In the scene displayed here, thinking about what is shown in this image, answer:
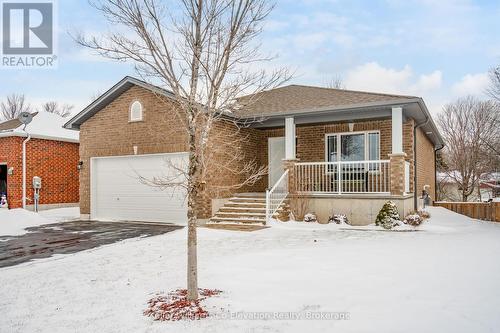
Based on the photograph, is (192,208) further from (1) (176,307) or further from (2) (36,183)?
(2) (36,183)

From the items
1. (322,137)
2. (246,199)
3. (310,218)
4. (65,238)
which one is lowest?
(65,238)

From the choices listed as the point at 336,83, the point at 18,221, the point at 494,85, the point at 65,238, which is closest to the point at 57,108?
the point at 336,83

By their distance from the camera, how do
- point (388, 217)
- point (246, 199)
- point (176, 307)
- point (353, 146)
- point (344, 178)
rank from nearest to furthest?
point (176, 307) → point (388, 217) → point (246, 199) → point (344, 178) → point (353, 146)

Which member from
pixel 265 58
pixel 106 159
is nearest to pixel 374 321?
pixel 265 58

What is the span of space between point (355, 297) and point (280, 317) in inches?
Answer: 42.7

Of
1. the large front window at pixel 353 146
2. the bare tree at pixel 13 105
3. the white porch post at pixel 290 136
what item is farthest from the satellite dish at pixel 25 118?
the bare tree at pixel 13 105

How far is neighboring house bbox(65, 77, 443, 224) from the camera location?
1203 centimetres

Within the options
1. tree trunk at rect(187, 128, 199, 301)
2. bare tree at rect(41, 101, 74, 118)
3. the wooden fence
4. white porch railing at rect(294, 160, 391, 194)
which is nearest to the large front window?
white porch railing at rect(294, 160, 391, 194)

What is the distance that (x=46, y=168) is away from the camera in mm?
18578

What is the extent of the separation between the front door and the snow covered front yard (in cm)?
655

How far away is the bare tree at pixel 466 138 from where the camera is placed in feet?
93.2

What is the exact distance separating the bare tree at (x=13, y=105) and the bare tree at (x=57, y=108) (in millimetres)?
2071

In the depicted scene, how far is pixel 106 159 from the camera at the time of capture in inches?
596

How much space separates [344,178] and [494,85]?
30.0 feet
